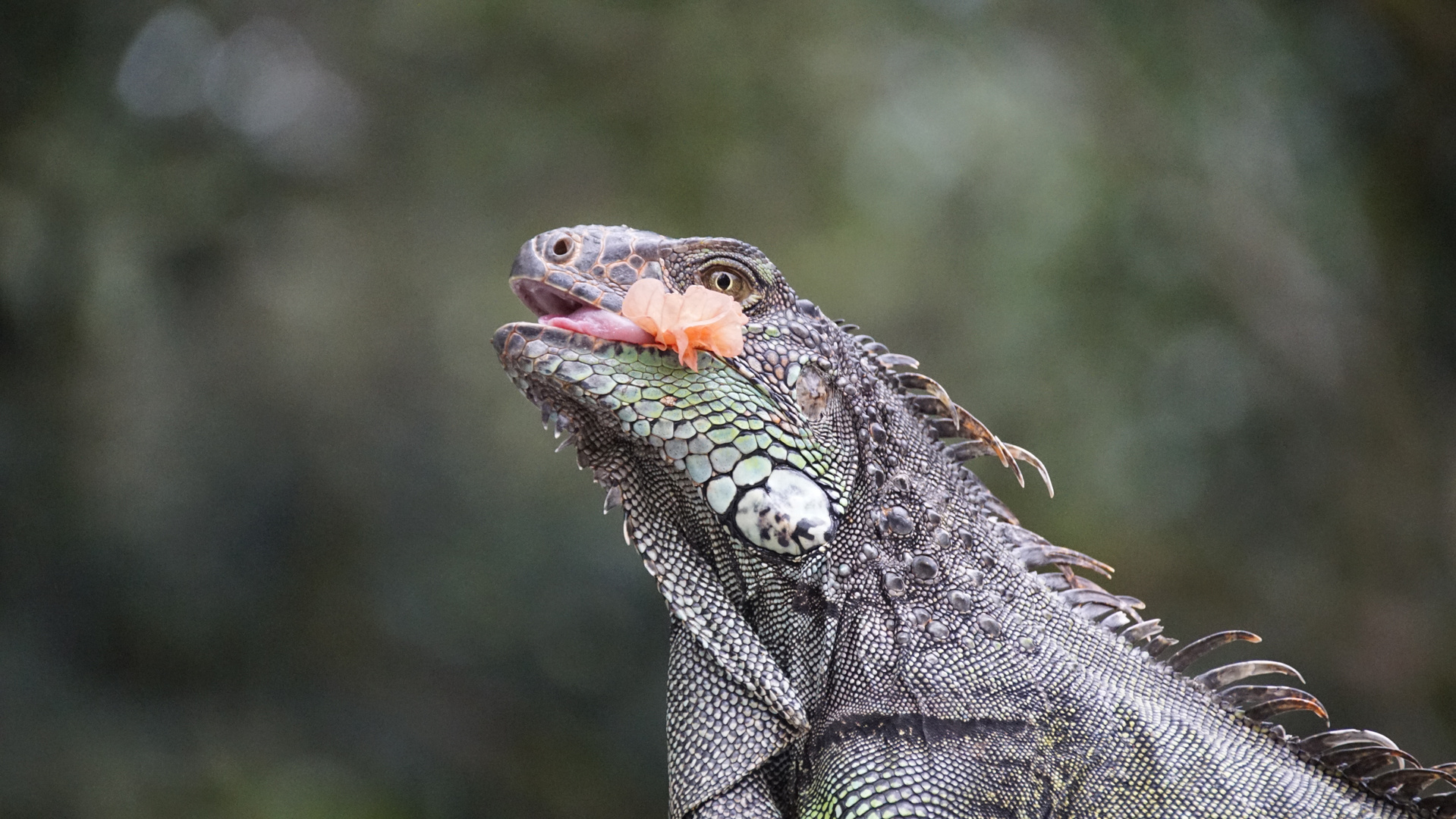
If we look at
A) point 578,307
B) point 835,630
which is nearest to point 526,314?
point 578,307

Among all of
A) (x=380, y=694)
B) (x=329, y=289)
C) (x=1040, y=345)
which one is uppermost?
(x=1040, y=345)

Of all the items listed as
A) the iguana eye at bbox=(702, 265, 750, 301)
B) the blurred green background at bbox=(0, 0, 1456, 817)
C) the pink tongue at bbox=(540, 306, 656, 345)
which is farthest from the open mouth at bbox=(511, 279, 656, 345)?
the blurred green background at bbox=(0, 0, 1456, 817)

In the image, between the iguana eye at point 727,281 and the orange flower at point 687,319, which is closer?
the orange flower at point 687,319

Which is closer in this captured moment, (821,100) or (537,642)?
(537,642)

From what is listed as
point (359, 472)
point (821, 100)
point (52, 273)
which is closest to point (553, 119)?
point (821, 100)

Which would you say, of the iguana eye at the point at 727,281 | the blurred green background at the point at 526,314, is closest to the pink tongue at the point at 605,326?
the iguana eye at the point at 727,281

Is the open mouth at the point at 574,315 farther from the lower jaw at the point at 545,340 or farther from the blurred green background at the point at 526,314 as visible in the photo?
the blurred green background at the point at 526,314

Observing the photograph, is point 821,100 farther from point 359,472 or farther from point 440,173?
point 359,472

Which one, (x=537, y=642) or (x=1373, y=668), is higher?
(x=1373, y=668)

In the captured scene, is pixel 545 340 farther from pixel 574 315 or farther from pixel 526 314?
pixel 526 314
